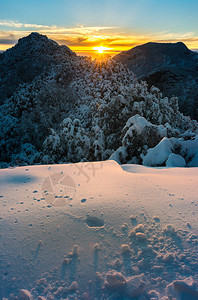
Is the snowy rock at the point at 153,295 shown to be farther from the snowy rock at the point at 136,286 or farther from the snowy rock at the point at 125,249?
the snowy rock at the point at 125,249

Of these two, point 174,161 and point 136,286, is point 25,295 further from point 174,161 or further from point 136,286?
point 174,161

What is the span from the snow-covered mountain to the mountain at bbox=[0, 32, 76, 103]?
185 mm

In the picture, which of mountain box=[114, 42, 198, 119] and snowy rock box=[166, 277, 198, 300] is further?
mountain box=[114, 42, 198, 119]

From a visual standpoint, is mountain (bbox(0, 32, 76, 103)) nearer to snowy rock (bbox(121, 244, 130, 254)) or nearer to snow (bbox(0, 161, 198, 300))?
snow (bbox(0, 161, 198, 300))

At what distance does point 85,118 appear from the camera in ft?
63.1

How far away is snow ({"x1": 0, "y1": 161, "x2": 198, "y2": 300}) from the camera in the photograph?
166 cm

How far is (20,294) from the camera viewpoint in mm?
1588

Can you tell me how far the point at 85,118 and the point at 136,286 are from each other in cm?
1814

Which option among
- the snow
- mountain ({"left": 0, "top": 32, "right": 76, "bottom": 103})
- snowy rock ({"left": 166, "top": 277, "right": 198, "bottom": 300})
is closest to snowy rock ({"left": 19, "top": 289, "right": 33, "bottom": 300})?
the snow

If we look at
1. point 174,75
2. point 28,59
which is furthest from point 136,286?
point 174,75

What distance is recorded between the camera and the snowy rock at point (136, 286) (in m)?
1.61

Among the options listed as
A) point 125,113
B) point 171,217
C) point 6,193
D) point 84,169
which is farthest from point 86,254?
point 125,113

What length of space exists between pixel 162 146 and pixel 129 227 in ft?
15.3

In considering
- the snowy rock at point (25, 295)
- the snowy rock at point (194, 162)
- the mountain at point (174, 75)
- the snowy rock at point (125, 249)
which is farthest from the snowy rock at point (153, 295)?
the mountain at point (174, 75)
